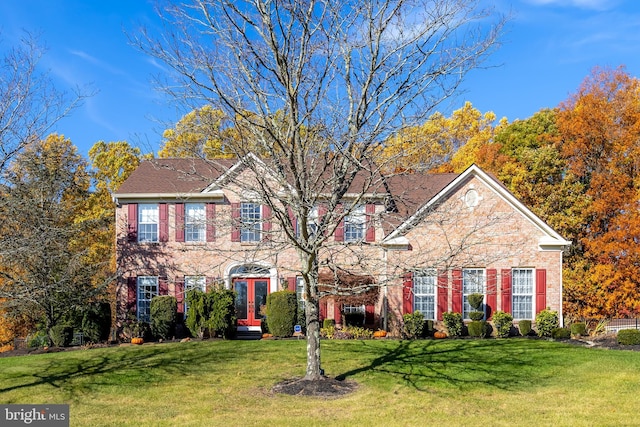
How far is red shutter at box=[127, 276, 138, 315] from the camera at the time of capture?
71.7 ft

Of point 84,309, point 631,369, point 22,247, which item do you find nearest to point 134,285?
point 84,309

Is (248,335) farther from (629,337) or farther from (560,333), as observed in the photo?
(629,337)

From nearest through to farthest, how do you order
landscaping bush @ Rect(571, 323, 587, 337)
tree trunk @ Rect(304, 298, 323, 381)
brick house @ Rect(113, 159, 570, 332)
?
1. tree trunk @ Rect(304, 298, 323, 381)
2. landscaping bush @ Rect(571, 323, 587, 337)
3. brick house @ Rect(113, 159, 570, 332)

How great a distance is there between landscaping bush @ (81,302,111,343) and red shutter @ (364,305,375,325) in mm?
8764

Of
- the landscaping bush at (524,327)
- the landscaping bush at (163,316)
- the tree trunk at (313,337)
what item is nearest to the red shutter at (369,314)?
the landscaping bush at (524,327)

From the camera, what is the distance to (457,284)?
20.3 metres

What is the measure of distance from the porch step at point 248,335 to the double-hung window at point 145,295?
346cm

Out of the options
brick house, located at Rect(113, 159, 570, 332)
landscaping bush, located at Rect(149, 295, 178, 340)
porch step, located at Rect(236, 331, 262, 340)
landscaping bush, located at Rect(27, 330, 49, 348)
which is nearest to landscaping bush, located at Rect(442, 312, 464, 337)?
brick house, located at Rect(113, 159, 570, 332)

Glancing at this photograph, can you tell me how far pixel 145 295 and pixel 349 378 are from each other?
11.5 m

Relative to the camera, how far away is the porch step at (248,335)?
20469 millimetres

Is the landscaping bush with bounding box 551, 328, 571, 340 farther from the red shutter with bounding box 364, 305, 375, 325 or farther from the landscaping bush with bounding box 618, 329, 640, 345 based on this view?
the red shutter with bounding box 364, 305, 375, 325

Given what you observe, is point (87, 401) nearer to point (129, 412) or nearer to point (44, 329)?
point (129, 412)

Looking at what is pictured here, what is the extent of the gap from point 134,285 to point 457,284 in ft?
37.6

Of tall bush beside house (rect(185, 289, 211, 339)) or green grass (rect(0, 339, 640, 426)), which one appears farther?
tall bush beside house (rect(185, 289, 211, 339))
